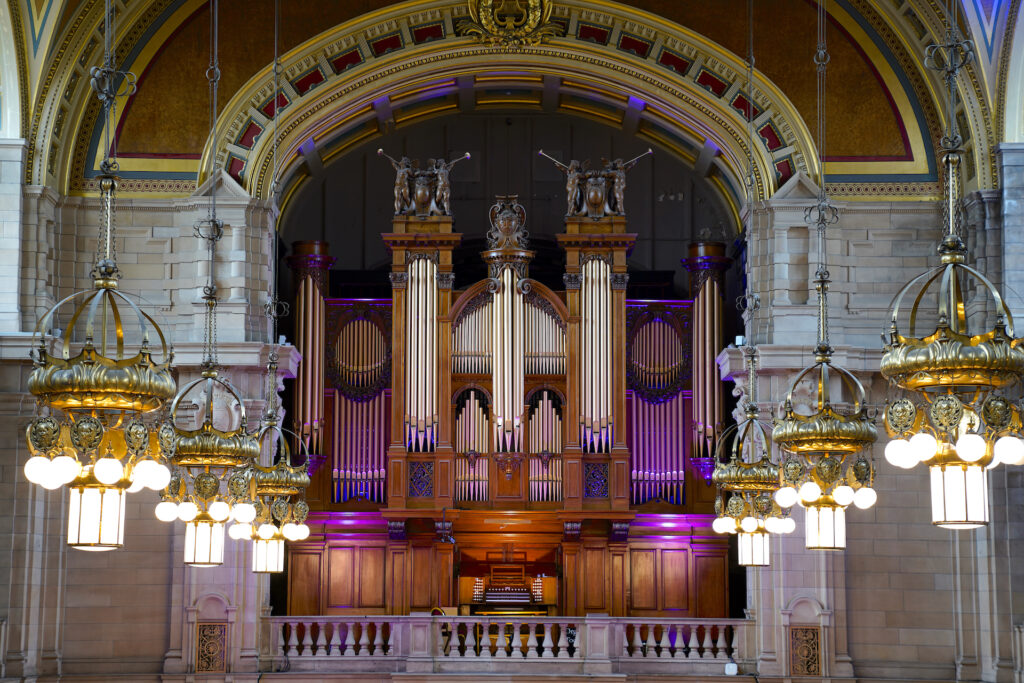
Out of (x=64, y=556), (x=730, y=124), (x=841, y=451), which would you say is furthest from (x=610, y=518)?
(x=841, y=451)

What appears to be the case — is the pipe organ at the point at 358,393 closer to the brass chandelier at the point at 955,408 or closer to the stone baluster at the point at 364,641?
the stone baluster at the point at 364,641

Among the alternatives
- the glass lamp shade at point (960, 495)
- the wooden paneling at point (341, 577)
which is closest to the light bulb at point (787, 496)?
the glass lamp shade at point (960, 495)

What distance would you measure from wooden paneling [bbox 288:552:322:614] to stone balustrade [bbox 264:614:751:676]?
191 cm

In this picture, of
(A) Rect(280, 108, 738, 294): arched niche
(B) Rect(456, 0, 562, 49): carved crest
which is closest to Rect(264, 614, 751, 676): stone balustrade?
(A) Rect(280, 108, 738, 294): arched niche

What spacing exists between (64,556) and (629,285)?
28.9ft

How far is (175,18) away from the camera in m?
20.2

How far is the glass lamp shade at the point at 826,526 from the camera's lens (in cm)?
1305

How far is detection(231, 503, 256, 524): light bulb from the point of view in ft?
46.9

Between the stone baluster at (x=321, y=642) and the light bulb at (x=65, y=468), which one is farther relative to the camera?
the stone baluster at (x=321, y=642)

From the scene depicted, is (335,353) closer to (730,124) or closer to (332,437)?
(332,437)

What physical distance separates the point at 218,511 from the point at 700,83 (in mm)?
9637

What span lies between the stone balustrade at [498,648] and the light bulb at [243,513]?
203 inches

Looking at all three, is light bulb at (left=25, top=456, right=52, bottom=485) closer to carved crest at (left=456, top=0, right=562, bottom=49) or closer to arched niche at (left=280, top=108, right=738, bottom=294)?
carved crest at (left=456, top=0, right=562, bottom=49)

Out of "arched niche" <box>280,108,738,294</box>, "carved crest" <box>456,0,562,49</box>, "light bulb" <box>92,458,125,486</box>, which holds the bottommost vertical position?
"light bulb" <box>92,458,125,486</box>
